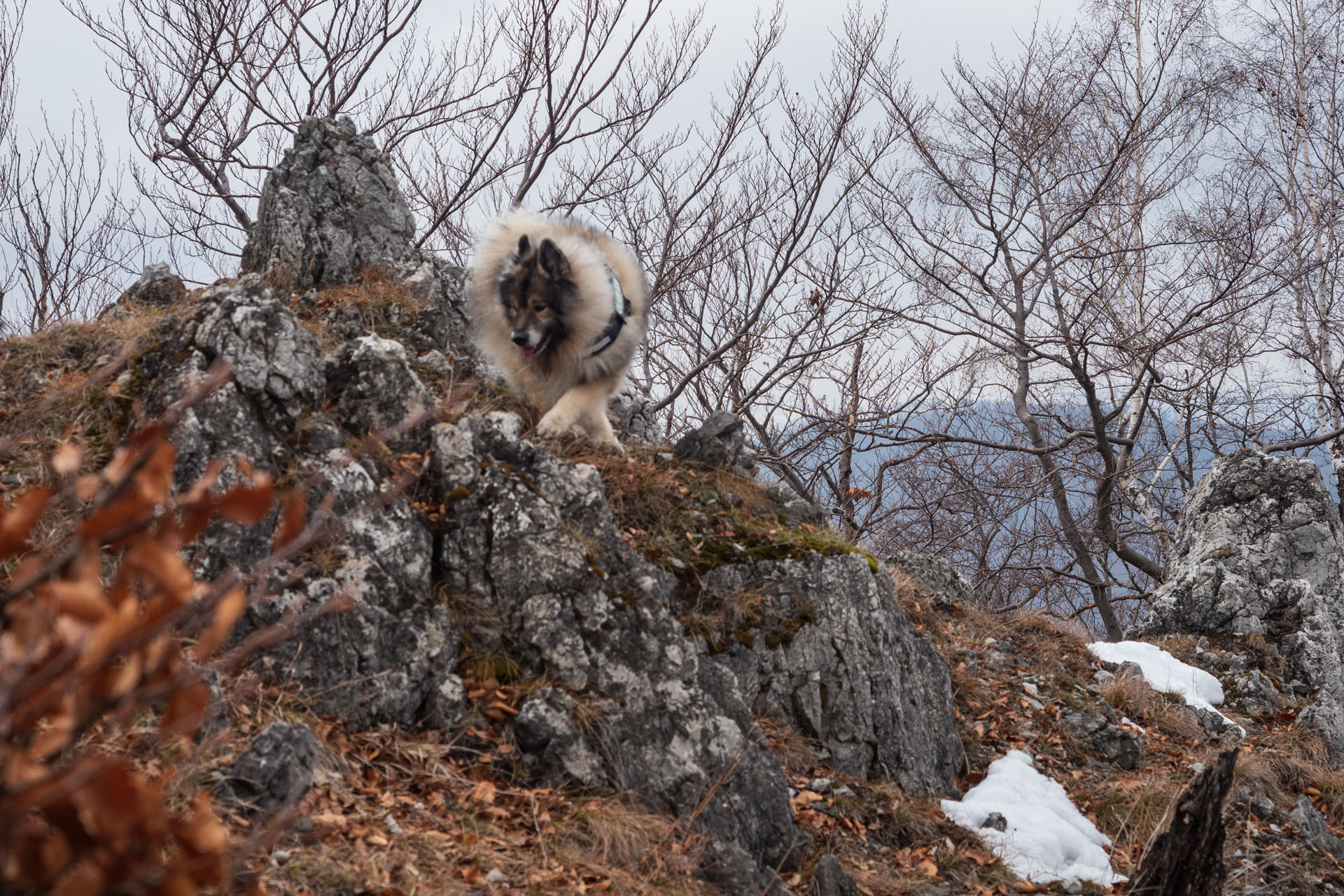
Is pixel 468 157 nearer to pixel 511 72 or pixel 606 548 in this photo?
pixel 511 72

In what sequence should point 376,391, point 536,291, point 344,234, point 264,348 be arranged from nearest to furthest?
point 264,348
point 376,391
point 536,291
point 344,234

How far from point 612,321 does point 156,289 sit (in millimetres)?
3368

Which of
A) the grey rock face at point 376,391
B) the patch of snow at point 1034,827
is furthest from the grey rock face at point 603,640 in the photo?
the patch of snow at point 1034,827

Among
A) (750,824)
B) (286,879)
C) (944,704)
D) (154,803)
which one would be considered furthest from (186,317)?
(944,704)

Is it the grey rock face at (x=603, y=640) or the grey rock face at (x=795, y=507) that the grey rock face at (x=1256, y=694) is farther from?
the grey rock face at (x=603, y=640)

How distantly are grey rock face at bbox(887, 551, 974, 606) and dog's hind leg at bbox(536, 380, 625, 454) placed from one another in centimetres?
374

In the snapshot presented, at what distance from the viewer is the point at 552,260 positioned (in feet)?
19.1

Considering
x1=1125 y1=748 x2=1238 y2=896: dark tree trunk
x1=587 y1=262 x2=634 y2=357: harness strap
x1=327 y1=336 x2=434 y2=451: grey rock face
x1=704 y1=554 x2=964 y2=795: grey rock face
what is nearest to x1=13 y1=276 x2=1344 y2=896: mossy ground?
x1=704 y1=554 x2=964 y2=795: grey rock face

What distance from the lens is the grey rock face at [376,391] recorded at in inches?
199

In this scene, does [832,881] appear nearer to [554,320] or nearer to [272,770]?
[272,770]

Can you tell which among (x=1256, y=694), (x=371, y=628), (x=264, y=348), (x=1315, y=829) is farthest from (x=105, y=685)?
(x=1256, y=694)

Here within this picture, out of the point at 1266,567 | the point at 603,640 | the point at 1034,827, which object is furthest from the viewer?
the point at 1266,567

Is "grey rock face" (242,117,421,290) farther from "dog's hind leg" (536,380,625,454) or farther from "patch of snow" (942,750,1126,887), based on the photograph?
"patch of snow" (942,750,1126,887)

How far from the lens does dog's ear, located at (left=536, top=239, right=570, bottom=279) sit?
580cm
